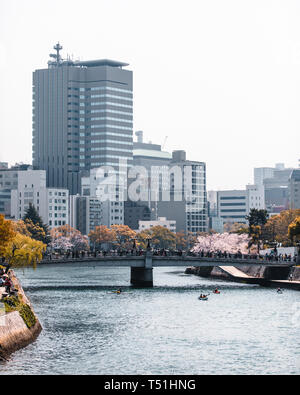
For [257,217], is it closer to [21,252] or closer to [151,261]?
[151,261]

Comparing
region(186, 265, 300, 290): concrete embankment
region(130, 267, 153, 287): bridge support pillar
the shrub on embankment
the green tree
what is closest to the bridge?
region(130, 267, 153, 287): bridge support pillar

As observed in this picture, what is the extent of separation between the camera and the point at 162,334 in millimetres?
78125

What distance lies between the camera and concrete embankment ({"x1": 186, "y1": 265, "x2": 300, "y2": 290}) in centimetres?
12888

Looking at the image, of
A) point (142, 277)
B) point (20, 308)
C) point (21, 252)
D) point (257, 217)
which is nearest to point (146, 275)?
point (142, 277)

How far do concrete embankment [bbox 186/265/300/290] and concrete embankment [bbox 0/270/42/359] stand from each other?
55.4m

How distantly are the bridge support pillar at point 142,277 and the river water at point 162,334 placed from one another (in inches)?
462

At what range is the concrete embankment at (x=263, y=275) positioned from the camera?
12888 cm

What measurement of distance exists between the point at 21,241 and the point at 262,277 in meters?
40.2

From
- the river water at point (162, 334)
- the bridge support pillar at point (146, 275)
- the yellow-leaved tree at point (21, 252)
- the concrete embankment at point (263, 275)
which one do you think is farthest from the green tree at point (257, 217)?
the yellow-leaved tree at point (21, 252)

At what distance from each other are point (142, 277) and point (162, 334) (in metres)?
58.5
